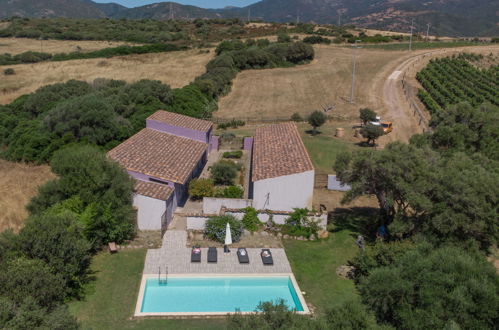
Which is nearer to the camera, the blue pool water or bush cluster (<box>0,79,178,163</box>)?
the blue pool water

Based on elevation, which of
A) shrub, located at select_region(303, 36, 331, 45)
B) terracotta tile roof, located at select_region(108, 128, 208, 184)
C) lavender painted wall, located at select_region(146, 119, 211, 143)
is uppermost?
shrub, located at select_region(303, 36, 331, 45)

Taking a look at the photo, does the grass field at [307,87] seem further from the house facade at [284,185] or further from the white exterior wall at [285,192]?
the white exterior wall at [285,192]

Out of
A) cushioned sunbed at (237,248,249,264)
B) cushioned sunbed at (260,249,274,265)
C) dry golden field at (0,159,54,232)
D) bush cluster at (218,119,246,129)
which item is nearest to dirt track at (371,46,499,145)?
bush cluster at (218,119,246,129)

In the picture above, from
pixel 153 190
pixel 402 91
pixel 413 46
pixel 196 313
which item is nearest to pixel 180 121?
pixel 153 190

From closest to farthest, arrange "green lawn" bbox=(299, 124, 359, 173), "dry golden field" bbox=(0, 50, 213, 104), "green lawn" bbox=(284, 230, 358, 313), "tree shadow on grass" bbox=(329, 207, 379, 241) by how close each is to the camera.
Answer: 1. "green lawn" bbox=(284, 230, 358, 313)
2. "tree shadow on grass" bbox=(329, 207, 379, 241)
3. "green lawn" bbox=(299, 124, 359, 173)
4. "dry golden field" bbox=(0, 50, 213, 104)

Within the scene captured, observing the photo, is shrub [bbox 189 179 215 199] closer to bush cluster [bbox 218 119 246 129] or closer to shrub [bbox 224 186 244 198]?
shrub [bbox 224 186 244 198]

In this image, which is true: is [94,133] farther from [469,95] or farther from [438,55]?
[438,55]

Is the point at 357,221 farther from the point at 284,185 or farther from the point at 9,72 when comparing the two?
the point at 9,72
